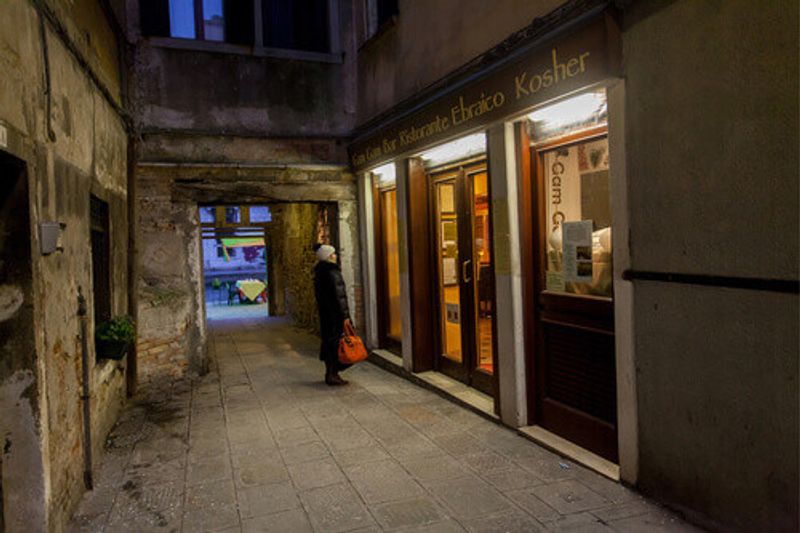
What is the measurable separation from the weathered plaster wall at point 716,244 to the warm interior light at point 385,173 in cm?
459

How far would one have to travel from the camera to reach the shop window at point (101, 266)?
6.05 m

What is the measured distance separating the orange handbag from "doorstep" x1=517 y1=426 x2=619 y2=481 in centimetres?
256

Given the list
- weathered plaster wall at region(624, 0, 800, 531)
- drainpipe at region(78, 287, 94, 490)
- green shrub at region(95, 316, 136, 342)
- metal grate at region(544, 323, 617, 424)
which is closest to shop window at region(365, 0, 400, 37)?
weathered plaster wall at region(624, 0, 800, 531)

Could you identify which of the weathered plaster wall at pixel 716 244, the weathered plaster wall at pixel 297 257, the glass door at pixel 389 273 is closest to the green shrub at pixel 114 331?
the glass door at pixel 389 273

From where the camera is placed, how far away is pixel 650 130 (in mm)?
3789

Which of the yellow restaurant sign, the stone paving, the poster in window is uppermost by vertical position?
the yellow restaurant sign

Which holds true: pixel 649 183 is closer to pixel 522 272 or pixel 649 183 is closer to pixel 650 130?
pixel 650 130

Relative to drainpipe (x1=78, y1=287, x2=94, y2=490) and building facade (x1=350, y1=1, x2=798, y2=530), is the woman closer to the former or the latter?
building facade (x1=350, y1=1, x2=798, y2=530)

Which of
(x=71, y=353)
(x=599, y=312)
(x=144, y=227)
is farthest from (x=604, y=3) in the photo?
(x=144, y=227)

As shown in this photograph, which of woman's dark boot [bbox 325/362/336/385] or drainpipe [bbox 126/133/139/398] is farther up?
drainpipe [bbox 126/133/139/398]

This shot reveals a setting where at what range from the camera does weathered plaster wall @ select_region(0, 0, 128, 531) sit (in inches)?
131

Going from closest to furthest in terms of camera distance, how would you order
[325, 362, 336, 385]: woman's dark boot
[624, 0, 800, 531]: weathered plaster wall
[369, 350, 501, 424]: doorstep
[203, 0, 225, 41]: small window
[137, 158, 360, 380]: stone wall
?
[624, 0, 800, 531]: weathered plaster wall → [369, 350, 501, 424]: doorstep → [325, 362, 336, 385]: woman's dark boot → [137, 158, 360, 380]: stone wall → [203, 0, 225, 41]: small window

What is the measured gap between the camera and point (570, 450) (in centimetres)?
477

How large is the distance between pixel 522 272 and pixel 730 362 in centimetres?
217
